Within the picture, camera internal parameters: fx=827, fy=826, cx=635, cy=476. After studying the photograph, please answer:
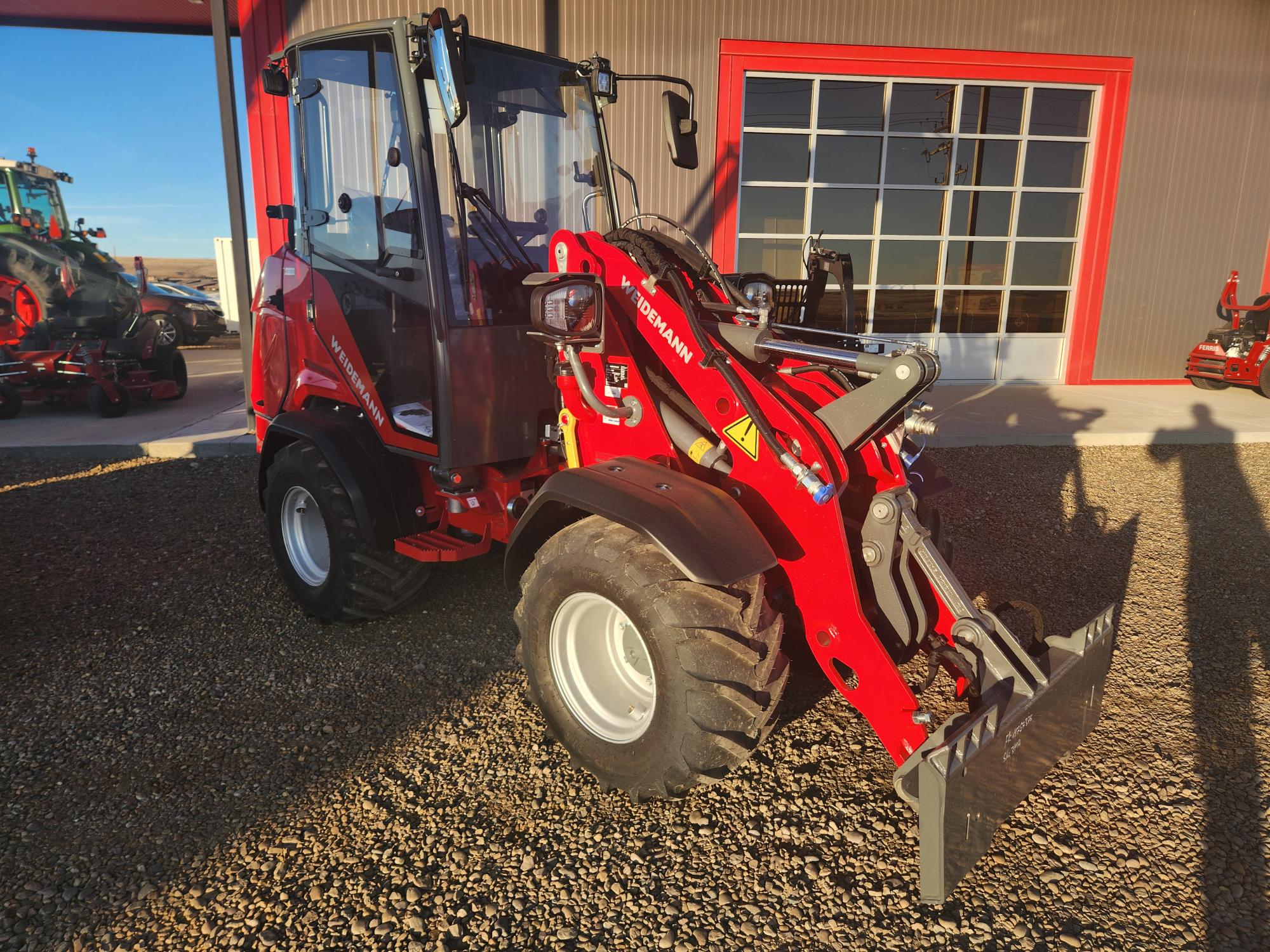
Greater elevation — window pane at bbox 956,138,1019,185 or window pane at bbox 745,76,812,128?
window pane at bbox 745,76,812,128

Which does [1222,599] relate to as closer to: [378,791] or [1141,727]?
[1141,727]

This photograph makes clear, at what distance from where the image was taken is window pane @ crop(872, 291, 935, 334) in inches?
433

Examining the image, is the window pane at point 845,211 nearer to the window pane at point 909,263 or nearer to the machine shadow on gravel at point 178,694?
the window pane at point 909,263

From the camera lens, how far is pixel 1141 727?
3.19m

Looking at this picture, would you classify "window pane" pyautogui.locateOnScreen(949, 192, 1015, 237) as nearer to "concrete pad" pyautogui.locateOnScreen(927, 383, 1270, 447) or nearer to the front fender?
"concrete pad" pyautogui.locateOnScreen(927, 383, 1270, 447)

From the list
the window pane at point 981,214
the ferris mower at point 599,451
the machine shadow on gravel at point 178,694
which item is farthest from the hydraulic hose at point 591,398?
the window pane at point 981,214

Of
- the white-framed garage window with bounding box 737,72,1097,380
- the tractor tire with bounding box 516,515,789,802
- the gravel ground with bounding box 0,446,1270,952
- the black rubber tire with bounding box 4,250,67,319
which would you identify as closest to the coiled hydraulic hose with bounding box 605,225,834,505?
the tractor tire with bounding box 516,515,789,802

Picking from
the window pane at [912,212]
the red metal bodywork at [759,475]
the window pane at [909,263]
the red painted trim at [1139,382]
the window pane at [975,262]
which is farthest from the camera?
the red painted trim at [1139,382]

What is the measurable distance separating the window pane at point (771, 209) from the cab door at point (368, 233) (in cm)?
725

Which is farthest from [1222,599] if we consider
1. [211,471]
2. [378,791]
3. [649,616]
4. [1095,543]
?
[211,471]

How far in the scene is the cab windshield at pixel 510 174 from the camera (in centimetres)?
344

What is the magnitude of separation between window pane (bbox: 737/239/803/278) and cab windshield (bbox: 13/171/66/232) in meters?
11.9

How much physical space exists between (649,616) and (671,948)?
88cm

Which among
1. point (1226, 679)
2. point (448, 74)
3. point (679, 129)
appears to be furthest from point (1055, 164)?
point (448, 74)
